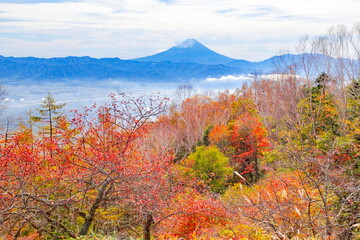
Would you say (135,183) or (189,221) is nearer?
(135,183)

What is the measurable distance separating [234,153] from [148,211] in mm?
21663

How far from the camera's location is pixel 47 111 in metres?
24.7

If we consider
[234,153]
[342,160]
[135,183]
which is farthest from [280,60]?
[135,183]

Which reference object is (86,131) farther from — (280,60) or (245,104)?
(245,104)

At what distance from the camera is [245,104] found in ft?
131

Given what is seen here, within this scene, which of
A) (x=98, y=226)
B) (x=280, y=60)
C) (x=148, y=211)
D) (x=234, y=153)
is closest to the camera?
(x=148, y=211)

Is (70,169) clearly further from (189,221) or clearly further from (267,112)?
(267,112)

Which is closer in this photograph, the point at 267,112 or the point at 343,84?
the point at 343,84

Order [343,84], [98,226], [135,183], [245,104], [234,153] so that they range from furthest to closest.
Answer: [245,104]
[234,153]
[343,84]
[98,226]
[135,183]

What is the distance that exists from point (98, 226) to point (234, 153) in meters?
19.6

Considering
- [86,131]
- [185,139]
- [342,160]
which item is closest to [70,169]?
[86,131]

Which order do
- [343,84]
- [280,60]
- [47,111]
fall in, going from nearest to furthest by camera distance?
[343,84] → [280,60] → [47,111]

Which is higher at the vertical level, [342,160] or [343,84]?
[343,84]

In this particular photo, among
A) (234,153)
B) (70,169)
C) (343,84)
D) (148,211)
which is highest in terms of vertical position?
(343,84)
